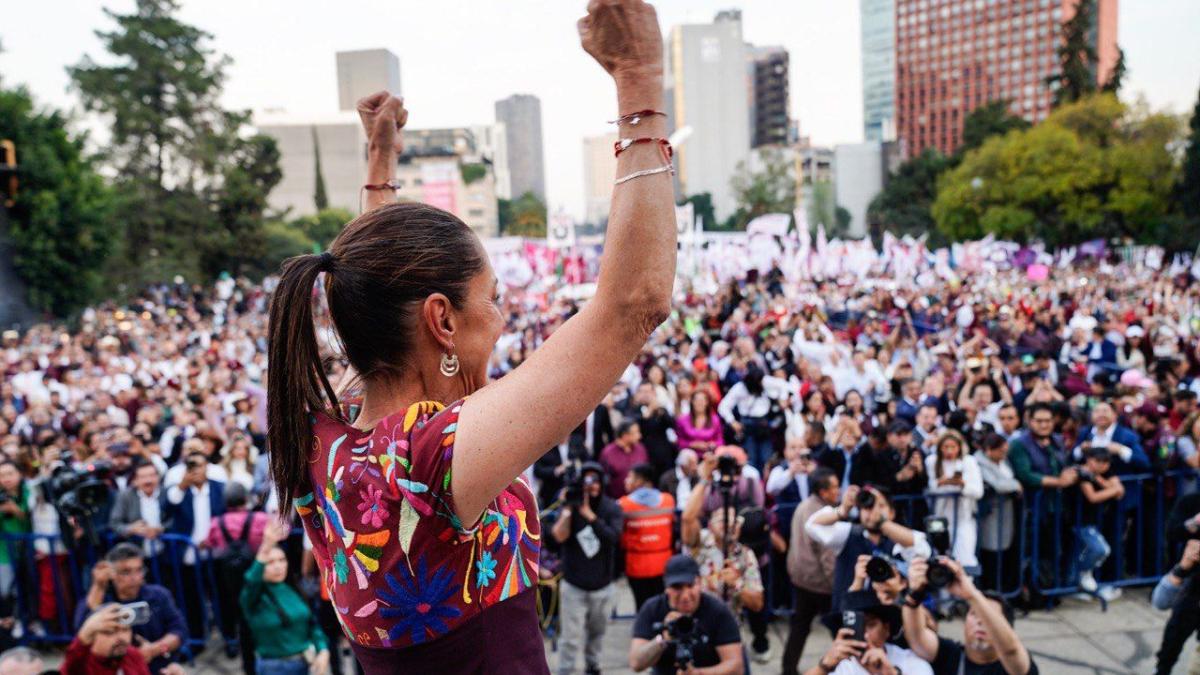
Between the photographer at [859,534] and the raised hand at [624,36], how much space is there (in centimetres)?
391

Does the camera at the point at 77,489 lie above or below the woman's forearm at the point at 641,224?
below

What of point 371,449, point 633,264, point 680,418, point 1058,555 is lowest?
point 1058,555

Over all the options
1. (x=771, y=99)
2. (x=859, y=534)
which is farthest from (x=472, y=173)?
(x=859, y=534)

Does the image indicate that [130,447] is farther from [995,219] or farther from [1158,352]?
[995,219]

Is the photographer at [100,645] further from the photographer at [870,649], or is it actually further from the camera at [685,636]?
the photographer at [870,649]

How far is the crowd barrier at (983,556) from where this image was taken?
608cm

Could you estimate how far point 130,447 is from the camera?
23.3ft

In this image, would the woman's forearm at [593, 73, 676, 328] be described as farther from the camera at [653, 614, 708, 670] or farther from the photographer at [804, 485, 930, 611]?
the photographer at [804, 485, 930, 611]

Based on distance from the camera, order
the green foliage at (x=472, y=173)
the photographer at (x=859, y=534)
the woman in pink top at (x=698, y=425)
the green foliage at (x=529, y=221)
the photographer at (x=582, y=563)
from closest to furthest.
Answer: the photographer at (x=859, y=534) → the photographer at (x=582, y=563) → the woman in pink top at (x=698, y=425) → the green foliage at (x=529, y=221) → the green foliage at (x=472, y=173)

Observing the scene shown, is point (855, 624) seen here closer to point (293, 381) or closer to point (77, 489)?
point (293, 381)

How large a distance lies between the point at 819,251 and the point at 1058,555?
18.5m

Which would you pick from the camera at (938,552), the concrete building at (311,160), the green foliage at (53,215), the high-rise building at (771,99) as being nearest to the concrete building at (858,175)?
the high-rise building at (771,99)

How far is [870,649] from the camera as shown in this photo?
3750 millimetres

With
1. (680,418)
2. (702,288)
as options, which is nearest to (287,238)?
(702,288)
